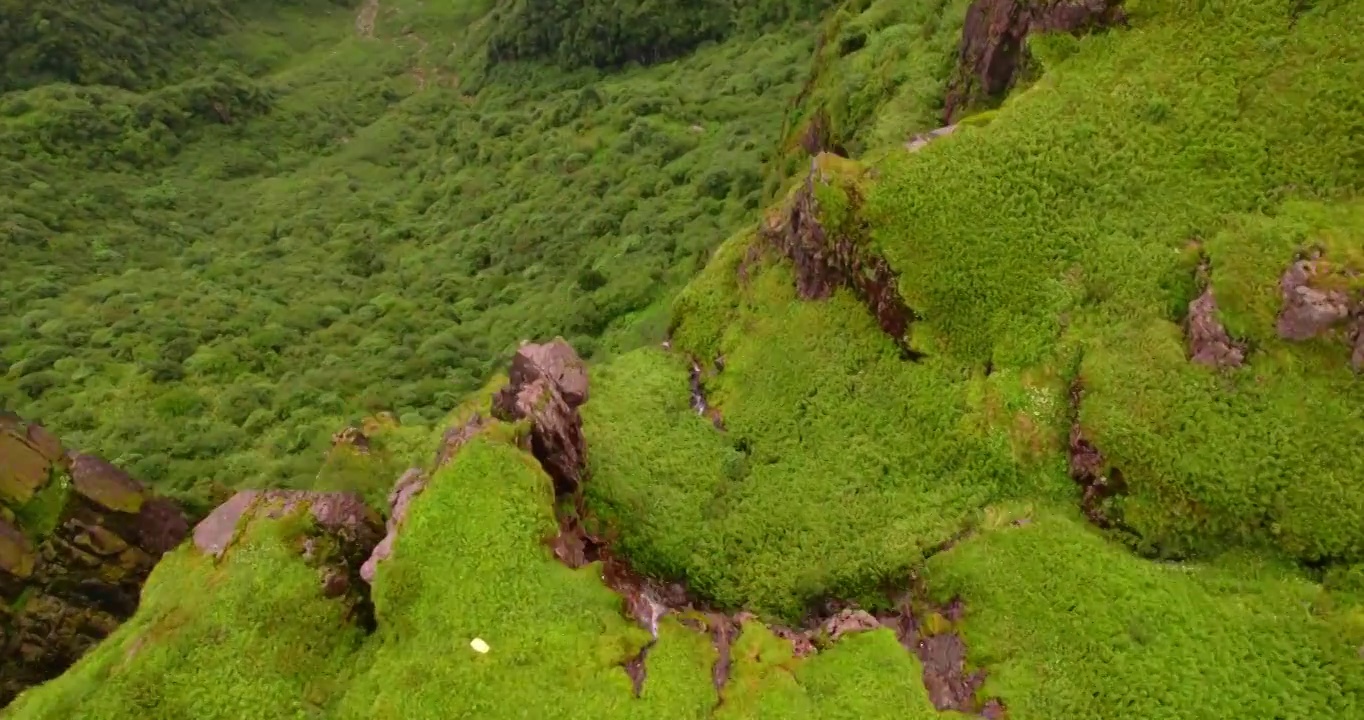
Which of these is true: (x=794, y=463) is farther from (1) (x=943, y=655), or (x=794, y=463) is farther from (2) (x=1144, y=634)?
(2) (x=1144, y=634)

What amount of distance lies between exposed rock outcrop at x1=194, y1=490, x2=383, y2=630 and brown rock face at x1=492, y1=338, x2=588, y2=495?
350cm

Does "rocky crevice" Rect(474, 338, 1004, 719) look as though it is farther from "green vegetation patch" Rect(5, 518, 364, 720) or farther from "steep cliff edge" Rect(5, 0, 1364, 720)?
"green vegetation patch" Rect(5, 518, 364, 720)

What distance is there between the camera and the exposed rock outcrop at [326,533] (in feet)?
54.0

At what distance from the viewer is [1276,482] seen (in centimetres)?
1440

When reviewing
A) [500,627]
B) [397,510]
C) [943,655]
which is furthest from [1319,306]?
[397,510]

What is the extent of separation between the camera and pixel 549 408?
741 inches

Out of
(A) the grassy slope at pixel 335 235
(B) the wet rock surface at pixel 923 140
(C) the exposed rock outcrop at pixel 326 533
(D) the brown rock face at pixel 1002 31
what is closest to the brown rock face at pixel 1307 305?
(B) the wet rock surface at pixel 923 140

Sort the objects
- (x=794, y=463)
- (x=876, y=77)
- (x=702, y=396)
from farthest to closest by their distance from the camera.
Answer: (x=876, y=77) → (x=702, y=396) → (x=794, y=463)

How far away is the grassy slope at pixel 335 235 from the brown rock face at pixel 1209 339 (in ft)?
75.8

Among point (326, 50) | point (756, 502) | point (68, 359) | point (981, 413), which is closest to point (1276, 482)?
point (981, 413)

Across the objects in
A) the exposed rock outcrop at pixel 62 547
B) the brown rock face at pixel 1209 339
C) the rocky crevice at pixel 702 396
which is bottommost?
the exposed rock outcrop at pixel 62 547

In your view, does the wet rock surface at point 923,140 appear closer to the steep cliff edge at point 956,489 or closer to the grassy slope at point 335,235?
the steep cliff edge at point 956,489

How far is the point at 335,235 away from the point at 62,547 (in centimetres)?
6787

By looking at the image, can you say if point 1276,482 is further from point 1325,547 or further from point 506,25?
point 506,25
